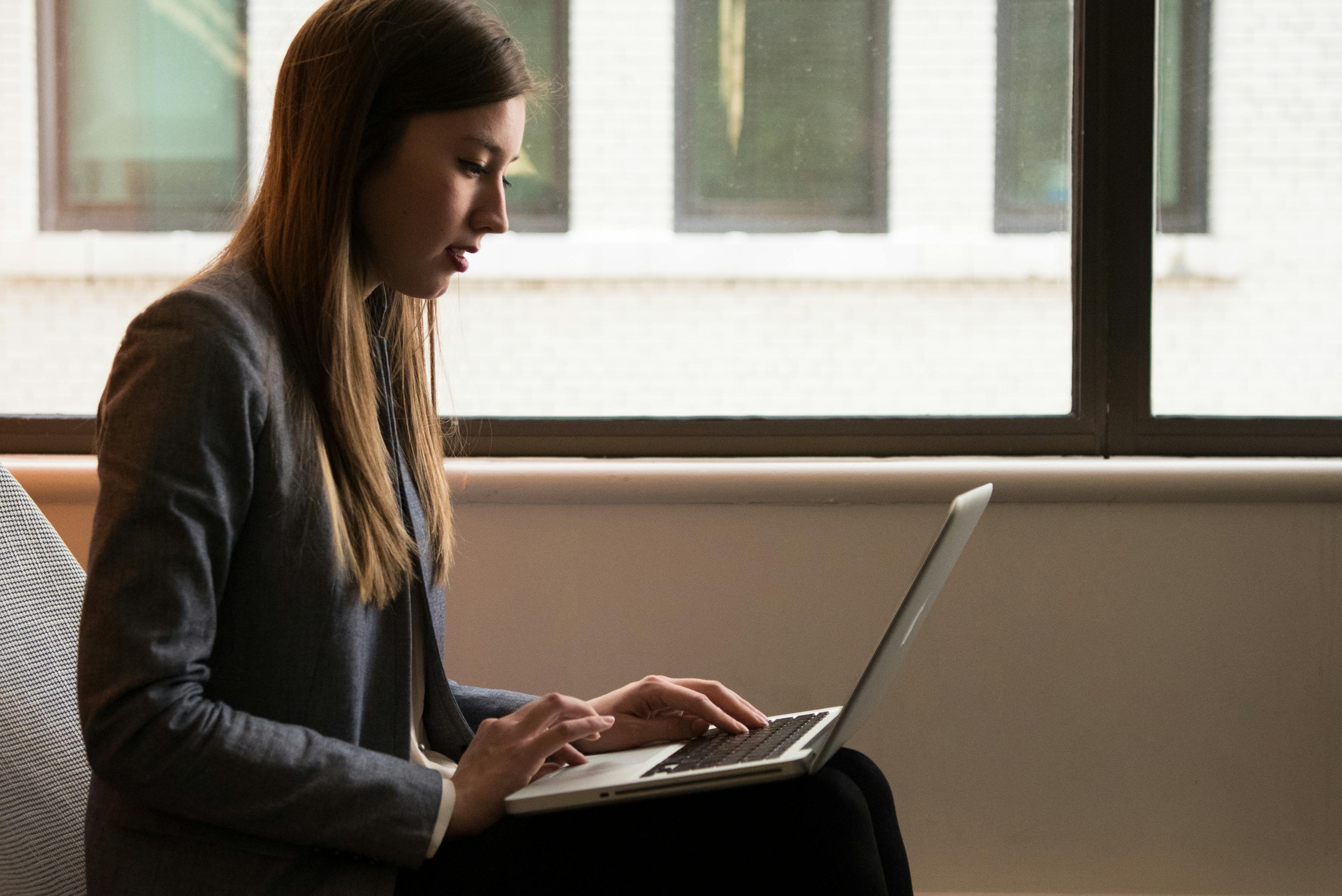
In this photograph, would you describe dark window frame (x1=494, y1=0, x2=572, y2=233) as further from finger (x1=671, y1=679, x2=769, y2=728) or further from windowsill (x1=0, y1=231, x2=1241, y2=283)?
finger (x1=671, y1=679, x2=769, y2=728)

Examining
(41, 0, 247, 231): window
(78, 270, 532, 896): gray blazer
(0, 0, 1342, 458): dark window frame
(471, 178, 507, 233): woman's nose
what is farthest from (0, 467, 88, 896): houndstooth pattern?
(41, 0, 247, 231): window

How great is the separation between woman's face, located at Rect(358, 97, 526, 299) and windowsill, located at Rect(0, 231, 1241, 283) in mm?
761

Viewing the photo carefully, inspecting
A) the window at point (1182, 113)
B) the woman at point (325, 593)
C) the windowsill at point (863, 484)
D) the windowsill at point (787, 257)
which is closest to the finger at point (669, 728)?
the woman at point (325, 593)

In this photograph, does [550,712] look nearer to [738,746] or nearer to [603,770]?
[603,770]

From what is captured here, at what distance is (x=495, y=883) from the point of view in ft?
2.84

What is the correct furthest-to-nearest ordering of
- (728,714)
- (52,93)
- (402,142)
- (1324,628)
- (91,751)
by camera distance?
(52,93)
(1324,628)
(728,714)
(402,142)
(91,751)

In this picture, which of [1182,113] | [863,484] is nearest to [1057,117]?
[1182,113]

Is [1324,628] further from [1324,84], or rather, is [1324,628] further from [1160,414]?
[1324,84]

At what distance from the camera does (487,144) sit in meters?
1.03

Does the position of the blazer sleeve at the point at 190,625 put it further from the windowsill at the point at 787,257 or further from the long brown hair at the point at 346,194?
the windowsill at the point at 787,257

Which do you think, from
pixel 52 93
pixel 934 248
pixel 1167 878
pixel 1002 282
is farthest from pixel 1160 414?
pixel 52 93

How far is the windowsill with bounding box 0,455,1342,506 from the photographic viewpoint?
171 centimetres

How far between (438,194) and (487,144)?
0.07 metres

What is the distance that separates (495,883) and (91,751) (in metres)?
0.30
